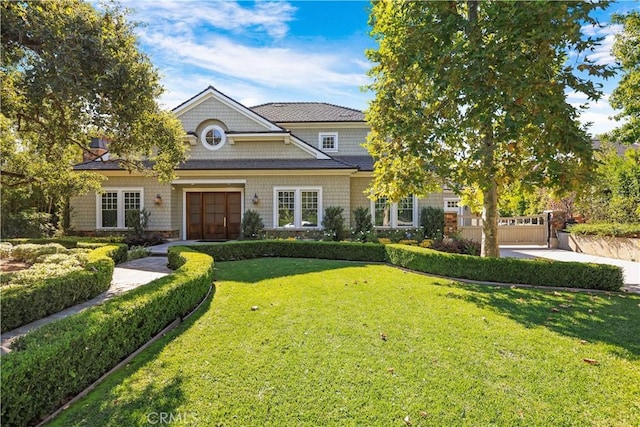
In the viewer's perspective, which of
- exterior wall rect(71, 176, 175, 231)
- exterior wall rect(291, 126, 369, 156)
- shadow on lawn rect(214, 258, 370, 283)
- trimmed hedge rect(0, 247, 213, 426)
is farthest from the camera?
exterior wall rect(291, 126, 369, 156)

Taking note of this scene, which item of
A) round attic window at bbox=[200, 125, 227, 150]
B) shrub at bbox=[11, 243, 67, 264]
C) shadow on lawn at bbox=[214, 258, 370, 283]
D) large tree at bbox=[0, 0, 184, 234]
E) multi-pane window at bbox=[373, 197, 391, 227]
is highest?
round attic window at bbox=[200, 125, 227, 150]

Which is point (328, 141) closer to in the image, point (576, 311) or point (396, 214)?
point (396, 214)

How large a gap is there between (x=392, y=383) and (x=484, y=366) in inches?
47.5

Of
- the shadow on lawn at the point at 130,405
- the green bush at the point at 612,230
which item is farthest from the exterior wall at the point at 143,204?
the green bush at the point at 612,230

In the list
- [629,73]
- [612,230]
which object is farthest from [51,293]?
[612,230]

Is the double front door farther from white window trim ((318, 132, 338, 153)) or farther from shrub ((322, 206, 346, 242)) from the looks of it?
white window trim ((318, 132, 338, 153))

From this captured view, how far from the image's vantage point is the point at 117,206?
16.3m

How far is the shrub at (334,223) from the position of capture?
1520cm

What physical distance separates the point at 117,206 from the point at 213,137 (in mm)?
5982

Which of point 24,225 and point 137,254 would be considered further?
point 24,225

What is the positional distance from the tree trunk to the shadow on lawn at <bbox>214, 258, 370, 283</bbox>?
379cm

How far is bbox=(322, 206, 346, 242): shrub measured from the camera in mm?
15203

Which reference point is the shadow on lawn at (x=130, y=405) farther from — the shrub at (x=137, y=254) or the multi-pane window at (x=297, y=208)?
the multi-pane window at (x=297, y=208)

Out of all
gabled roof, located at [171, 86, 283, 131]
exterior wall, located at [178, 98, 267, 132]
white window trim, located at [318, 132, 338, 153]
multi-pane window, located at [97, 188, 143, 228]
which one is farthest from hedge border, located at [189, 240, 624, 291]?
white window trim, located at [318, 132, 338, 153]
